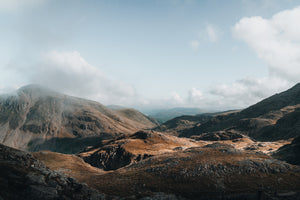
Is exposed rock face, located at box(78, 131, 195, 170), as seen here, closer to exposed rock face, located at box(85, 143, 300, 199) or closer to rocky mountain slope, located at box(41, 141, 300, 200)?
rocky mountain slope, located at box(41, 141, 300, 200)

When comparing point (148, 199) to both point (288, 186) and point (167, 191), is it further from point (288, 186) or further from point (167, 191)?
point (288, 186)

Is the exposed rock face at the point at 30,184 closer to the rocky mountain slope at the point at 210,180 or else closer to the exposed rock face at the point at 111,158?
the rocky mountain slope at the point at 210,180

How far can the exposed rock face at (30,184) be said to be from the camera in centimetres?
2348

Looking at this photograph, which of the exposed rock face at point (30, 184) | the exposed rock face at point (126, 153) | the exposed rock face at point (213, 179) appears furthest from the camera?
the exposed rock face at point (126, 153)

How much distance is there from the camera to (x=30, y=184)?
84.2 ft

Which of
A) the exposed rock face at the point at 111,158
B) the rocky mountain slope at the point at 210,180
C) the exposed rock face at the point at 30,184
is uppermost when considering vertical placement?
the exposed rock face at the point at 30,184

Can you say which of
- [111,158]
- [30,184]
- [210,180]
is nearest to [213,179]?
[210,180]

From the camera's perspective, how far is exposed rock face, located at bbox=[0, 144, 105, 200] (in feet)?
77.0

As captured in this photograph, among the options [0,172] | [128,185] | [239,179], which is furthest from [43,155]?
[239,179]

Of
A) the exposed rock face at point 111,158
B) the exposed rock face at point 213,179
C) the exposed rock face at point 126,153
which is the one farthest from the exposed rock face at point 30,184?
Result: the exposed rock face at point 111,158

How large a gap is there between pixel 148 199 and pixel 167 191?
6.70m

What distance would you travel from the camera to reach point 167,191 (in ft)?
130

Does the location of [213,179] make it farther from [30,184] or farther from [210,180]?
[30,184]

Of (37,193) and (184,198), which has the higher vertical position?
(37,193)
